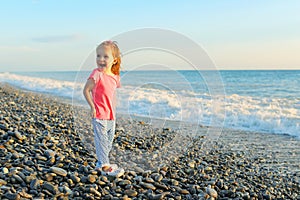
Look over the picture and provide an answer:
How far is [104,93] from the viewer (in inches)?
173

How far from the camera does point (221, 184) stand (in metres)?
5.15

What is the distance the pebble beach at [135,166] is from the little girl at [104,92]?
16.4 inches

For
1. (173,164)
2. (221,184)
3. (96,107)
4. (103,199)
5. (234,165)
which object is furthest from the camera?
(234,165)

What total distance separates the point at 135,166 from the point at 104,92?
137cm

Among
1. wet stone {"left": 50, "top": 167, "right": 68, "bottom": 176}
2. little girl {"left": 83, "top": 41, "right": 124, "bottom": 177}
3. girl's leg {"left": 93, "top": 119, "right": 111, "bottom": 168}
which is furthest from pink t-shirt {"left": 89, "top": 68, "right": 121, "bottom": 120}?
wet stone {"left": 50, "top": 167, "right": 68, "bottom": 176}

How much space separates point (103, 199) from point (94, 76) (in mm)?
1443

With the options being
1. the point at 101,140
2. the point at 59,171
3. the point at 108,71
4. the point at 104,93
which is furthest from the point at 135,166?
the point at 108,71

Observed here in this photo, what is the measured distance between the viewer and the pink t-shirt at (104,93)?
171 inches

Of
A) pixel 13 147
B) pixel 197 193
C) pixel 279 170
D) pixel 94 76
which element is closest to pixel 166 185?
pixel 197 193

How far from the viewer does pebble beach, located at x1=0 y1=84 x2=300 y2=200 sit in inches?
165

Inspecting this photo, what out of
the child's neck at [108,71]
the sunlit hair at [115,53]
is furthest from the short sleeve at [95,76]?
the sunlit hair at [115,53]

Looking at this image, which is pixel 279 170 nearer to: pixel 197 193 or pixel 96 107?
pixel 197 193

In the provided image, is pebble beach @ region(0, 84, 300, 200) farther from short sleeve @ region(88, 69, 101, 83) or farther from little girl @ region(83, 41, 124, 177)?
short sleeve @ region(88, 69, 101, 83)

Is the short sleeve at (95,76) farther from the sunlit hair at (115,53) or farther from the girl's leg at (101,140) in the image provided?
the girl's leg at (101,140)
